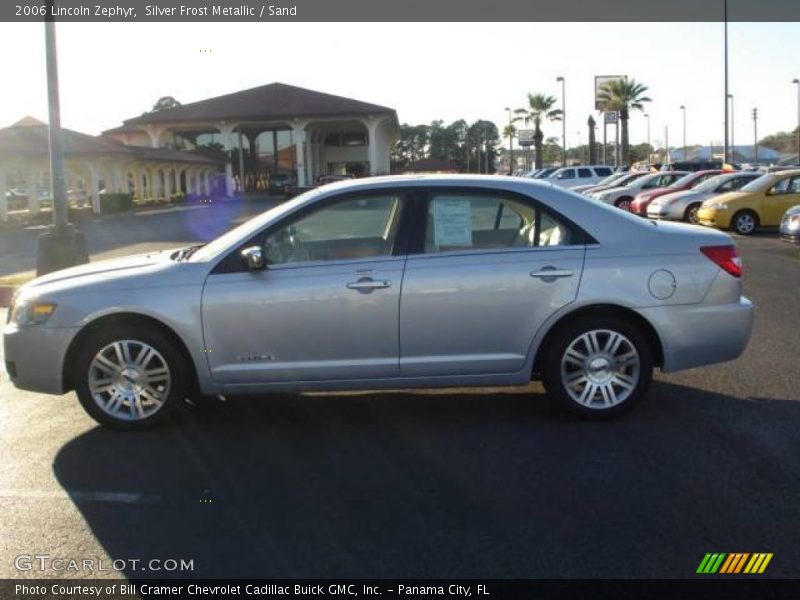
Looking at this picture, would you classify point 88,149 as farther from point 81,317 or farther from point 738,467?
point 738,467

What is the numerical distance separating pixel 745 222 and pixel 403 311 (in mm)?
16929

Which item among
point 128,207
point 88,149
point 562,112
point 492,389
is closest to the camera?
point 492,389

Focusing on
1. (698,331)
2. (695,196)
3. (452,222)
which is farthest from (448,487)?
(695,196)

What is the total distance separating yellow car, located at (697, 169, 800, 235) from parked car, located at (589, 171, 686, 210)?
24.6 feet

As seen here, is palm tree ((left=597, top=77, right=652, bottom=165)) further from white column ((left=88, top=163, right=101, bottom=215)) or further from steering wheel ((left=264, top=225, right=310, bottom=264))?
steering wheel ((left=264, top=225, right=310, bottom=264))

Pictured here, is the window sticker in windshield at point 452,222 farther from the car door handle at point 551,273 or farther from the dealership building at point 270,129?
the dealership building at point 270,129

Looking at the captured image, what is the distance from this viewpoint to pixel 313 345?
18.2ft

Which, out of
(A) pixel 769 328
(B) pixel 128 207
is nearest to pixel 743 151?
(B) pixel 128 207

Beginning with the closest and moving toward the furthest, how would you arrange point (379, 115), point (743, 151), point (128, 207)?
point (128, 207) → point (379, 115) → point (743, 151)

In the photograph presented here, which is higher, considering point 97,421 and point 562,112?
point 562,112

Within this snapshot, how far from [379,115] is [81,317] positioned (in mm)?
49960

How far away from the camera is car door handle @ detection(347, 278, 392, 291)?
5508 mm

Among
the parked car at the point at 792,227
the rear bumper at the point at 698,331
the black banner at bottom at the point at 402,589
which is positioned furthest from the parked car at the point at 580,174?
the black banner at bottom at the point at 402,589

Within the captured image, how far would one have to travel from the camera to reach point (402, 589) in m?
3.56
